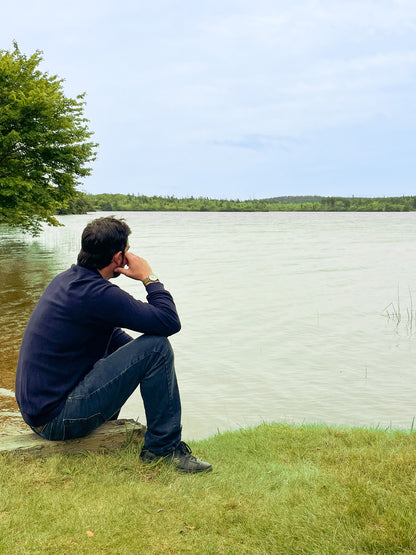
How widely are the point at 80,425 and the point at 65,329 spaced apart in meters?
0.74

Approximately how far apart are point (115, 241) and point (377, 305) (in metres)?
15.3

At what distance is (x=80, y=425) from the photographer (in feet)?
13.3

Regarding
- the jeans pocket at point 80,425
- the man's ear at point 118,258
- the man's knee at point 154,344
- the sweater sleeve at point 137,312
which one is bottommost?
the jeans pocket at point 80,425

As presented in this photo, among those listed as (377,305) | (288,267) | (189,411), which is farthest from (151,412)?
(288,267)

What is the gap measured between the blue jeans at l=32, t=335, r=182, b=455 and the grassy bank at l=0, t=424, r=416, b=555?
0.26 meters

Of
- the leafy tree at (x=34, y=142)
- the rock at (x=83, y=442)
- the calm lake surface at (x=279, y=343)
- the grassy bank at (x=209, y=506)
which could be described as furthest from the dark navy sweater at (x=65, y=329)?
the leafy tree at (x=34, y=142)

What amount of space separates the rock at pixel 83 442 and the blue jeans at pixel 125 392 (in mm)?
94

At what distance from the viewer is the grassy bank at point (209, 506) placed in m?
3.01

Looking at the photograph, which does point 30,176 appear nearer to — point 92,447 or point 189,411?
point 189,411

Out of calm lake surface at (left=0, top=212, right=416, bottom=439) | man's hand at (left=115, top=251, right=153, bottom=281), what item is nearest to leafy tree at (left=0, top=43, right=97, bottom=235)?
calm lake surface at (left=0, top=212, right=416, bottom=439)

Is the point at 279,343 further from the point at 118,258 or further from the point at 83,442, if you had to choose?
the point at 118,258

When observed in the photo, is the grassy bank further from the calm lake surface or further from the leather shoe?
the calm lake surface

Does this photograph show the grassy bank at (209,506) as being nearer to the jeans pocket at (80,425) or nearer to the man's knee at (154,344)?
the jeans pocket at (80,425)

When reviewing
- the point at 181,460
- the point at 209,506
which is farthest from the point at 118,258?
the point at 209,506
